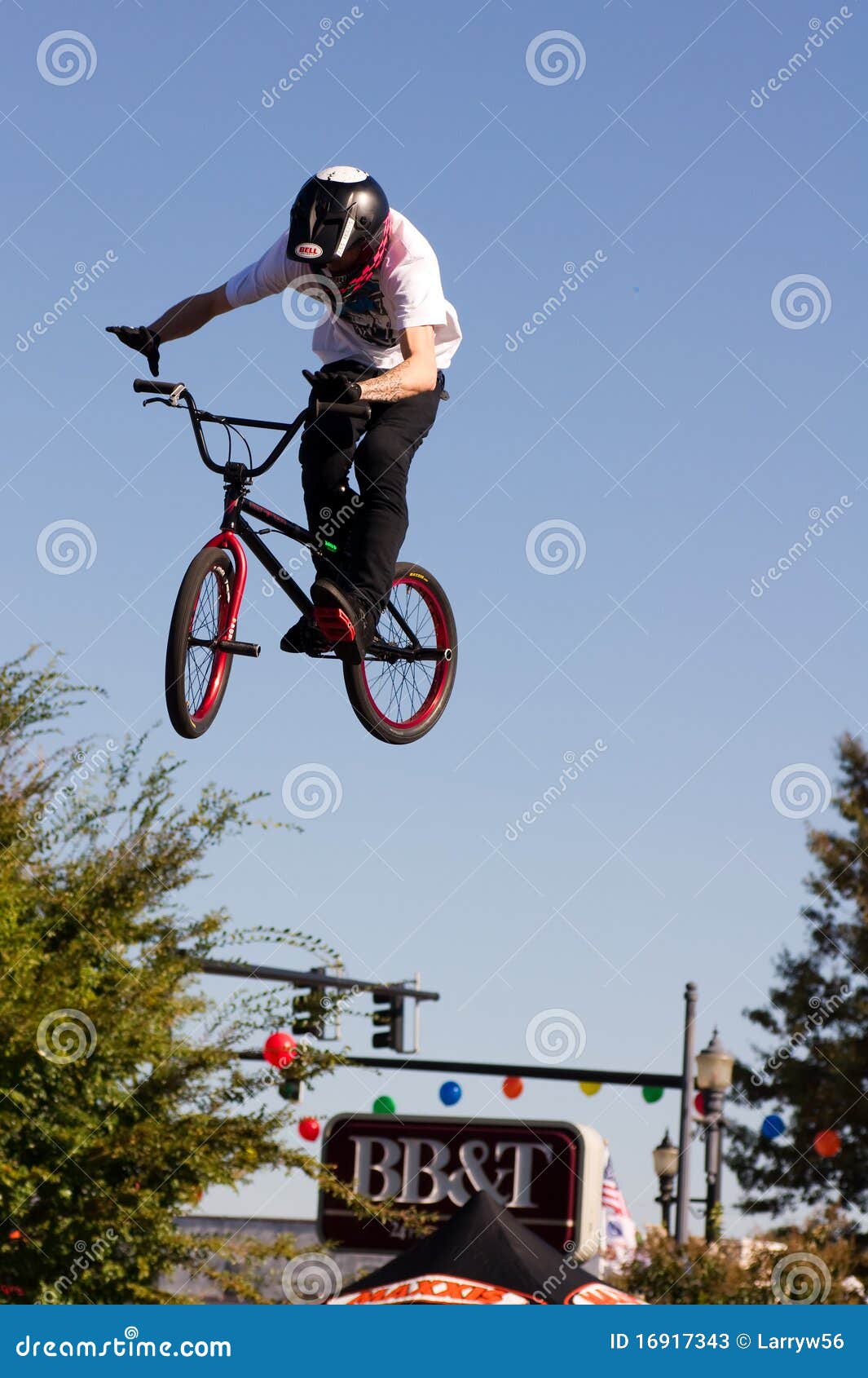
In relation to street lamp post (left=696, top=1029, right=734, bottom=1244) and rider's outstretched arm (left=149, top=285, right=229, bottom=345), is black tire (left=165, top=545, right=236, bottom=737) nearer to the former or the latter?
rider's outstretched arm (left=149, top=285, right=229, bottom=345)

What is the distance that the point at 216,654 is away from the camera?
6793mm

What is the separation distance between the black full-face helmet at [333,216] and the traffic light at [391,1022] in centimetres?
1713

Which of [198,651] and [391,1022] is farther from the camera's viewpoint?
[391,1022]

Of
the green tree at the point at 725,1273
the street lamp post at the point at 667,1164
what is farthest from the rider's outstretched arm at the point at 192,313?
the street lamp post at the point at 667,1164

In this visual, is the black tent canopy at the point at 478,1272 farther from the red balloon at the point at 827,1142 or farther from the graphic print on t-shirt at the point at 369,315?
the red balloon at the point at 827,1142

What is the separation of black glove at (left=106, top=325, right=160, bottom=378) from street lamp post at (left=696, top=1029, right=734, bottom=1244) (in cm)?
1470

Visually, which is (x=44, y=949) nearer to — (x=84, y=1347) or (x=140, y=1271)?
(x=140, y=1271)

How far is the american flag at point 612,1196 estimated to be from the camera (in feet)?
98.9

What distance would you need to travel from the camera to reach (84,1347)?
404 inches

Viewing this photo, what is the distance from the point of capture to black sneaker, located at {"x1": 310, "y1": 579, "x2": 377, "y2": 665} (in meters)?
6.59
